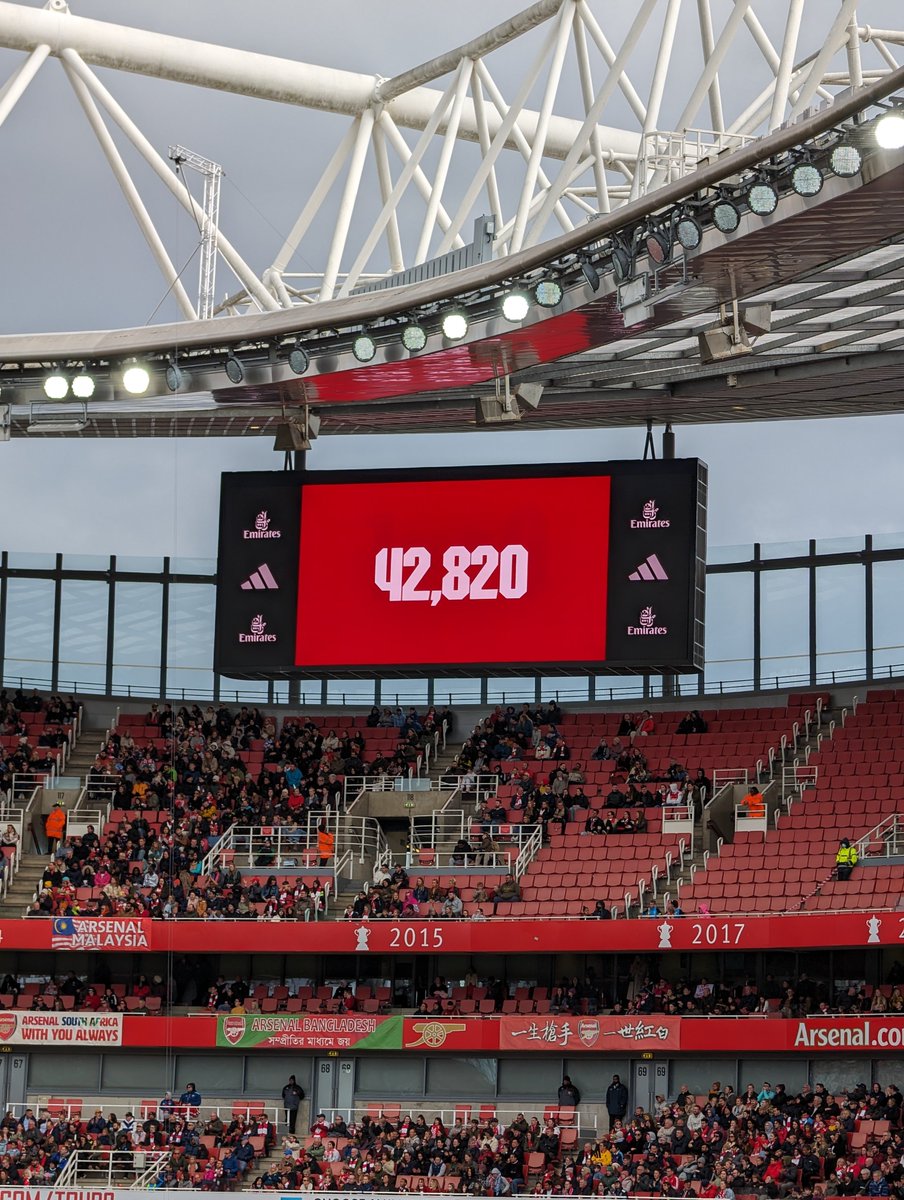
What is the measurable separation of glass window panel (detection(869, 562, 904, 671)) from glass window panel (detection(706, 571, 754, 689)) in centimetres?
302

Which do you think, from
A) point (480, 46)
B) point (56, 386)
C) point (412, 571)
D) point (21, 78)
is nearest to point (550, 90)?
point (480, 46)

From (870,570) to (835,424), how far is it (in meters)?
21.1

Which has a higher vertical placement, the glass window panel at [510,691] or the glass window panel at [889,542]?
the glass window panel at [889,542]

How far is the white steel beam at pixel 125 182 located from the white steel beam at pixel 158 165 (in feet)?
0.42

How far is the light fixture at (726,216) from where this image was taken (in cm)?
2103

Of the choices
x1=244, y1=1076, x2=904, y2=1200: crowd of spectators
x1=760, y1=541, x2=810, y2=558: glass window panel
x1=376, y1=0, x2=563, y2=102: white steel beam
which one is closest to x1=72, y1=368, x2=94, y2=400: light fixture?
x1=376, y1=0, x2=563, y2=102: white steel beam

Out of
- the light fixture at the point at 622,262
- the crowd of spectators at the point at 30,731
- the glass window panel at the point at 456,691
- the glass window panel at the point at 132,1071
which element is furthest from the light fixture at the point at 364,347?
the glass window panel at the point at 456,691

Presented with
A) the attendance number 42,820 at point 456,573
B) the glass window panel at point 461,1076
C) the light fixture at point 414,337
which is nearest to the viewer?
the light fixture at point 414,337

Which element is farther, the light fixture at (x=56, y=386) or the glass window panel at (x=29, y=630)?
the glass window panel at (x=29, y=630)

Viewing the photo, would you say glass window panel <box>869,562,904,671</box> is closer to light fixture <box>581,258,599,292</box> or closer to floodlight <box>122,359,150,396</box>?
floodlight <box>122,359,150,396</box>

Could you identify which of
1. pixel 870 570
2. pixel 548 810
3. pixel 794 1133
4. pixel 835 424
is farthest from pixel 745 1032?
pixel 835 424

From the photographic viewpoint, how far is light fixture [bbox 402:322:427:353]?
27219 millimetres

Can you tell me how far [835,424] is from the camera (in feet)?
211

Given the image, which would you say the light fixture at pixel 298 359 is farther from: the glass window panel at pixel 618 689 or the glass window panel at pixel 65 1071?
→ the glass window panel at pixel 618 689
